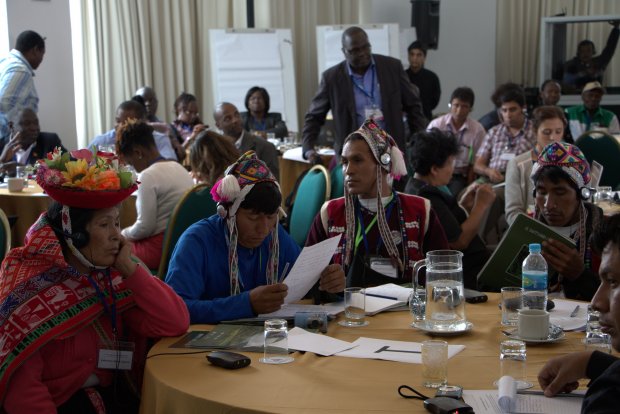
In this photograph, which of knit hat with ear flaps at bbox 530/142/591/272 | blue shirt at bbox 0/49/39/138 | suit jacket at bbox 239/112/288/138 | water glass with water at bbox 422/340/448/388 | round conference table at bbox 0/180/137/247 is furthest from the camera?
suit jacket at bbox 239/112/288/138

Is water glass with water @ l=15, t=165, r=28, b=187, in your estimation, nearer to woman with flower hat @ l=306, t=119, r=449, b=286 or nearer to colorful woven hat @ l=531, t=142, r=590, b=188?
woman with flower hat @ l=306, t=119, r=449, b=286

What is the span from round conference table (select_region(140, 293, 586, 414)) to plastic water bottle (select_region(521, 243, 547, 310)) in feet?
0.49

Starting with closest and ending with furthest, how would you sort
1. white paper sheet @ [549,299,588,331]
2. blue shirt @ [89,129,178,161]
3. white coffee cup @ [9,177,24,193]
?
white paper sheet @ [549,299,588,331] < white coffee cup @ [9,177,24,193] < blue shirt @ [89,129,178,161]

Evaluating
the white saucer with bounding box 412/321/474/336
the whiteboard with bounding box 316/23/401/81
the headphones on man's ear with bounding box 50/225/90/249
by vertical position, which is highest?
the whiteboard with bounding box 316/23/401/81

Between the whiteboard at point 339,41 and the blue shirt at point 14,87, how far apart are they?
15.0 ft

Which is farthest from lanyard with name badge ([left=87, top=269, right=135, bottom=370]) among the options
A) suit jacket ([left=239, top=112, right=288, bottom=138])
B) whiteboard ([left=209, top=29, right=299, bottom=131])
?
whiteboard ([left=209, top=29, right=299, bottom=131])

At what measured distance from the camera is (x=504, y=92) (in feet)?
22.9

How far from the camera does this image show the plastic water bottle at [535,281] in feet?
7.88

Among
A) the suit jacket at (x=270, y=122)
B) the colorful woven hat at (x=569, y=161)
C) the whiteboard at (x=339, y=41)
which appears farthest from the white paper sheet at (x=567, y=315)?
the whiteboard at (x=339, y=41)

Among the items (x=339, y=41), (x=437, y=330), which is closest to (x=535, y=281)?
(x=437, y=330)

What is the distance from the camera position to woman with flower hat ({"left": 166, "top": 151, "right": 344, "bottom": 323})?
2637 mm

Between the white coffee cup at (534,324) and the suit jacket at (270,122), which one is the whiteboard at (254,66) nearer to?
the suit jacket at (270,122)

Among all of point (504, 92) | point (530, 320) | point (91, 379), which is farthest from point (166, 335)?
point (504, 92)

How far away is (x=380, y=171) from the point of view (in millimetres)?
3324
